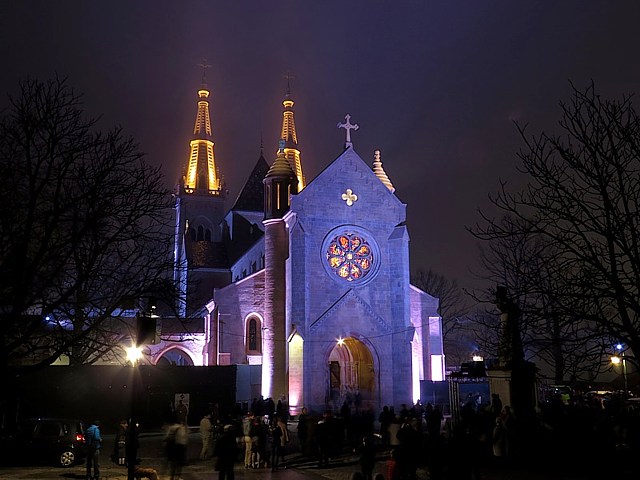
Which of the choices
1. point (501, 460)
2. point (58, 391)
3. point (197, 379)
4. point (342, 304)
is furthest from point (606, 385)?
point (58, 391)

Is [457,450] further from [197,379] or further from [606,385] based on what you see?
[606,385]

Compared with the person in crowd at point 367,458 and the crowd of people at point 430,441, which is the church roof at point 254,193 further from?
the person in crowd at point 367,458

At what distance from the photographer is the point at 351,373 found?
3966cm

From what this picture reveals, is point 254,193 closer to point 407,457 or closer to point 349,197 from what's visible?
point 349,197

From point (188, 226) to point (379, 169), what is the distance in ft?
87.7

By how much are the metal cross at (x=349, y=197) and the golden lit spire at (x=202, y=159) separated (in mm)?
34312

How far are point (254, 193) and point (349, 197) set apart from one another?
2951 cm

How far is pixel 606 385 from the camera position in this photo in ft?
154

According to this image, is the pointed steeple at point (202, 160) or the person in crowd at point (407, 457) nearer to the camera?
the person in crowd at point (407, 457)

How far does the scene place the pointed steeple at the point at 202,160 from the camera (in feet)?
235

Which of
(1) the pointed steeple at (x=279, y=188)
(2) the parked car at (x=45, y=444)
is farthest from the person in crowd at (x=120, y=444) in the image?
(1) the pointed steeple at (x=279, y=188)

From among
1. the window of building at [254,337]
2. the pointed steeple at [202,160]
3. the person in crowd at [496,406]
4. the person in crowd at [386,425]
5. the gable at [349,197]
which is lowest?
the person in crowd at [386,425]

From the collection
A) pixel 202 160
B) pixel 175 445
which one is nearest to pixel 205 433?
pixel 175 445

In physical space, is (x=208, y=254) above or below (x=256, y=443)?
above
